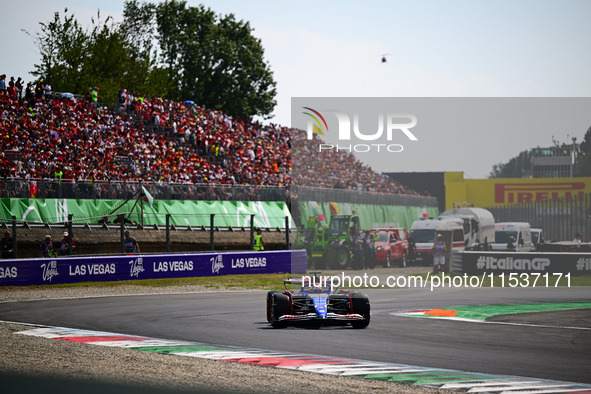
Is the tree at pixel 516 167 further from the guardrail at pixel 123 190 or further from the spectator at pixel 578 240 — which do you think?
the guardrail at pixel 123 190

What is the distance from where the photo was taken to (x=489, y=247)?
101ft

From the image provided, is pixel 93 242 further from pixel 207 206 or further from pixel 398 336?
pixel 398 336

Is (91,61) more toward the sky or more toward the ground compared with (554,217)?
more toward the sky

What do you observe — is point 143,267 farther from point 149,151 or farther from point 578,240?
point 578,240

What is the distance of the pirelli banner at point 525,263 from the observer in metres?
28.0

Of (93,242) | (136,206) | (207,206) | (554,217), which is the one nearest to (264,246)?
(207,206)

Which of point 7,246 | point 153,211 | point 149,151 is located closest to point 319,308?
point 7,246

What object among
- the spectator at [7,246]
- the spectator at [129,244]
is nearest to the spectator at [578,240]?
the spectator at [129,244]

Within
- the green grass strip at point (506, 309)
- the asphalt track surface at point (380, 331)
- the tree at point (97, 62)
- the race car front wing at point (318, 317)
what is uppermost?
the tree at point (97, 62)

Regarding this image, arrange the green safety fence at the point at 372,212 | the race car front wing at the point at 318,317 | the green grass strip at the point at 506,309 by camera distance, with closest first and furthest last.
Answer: the race car front wing at the point at 318,317 → the green grass strip at the point at 506,309 → the green safety fence at the point at 372,212

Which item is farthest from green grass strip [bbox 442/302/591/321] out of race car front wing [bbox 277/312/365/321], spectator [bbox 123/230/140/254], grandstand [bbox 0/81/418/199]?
grandstand [bbox 0/81/418/199]

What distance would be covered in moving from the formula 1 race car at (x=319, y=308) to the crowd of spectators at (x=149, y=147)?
1711 cm

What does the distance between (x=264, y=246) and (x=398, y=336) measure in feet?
74.6

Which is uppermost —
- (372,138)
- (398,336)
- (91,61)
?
(91,61)
